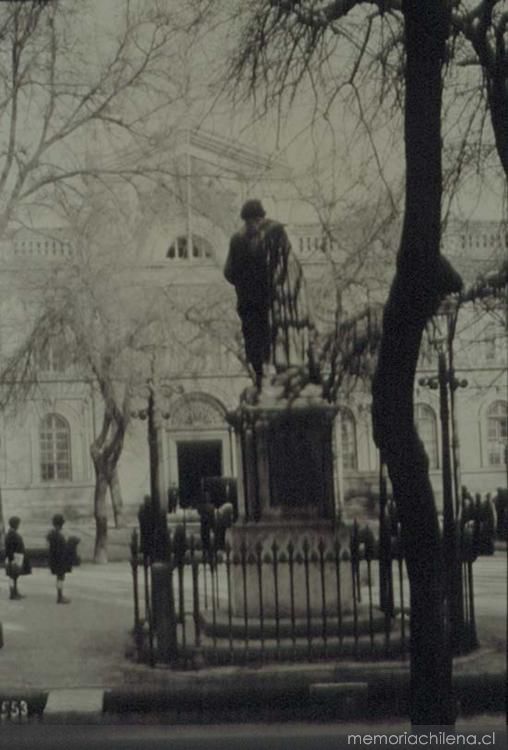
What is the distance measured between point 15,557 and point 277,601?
43.1 inches

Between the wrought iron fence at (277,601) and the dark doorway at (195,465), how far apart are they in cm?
19

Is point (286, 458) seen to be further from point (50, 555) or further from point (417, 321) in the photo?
point (417, 321)

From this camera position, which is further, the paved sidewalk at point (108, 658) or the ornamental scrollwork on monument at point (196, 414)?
the ornamental scrollwork on monument at point (196, 414)

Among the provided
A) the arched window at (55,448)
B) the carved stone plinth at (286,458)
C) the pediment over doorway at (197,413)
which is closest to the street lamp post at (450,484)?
the carved stone plinth at (286,458)

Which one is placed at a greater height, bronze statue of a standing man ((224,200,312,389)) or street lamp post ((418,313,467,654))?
bronze statue of a standing man ((224,200,312,389))

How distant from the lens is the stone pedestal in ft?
15.8

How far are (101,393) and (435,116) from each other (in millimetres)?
1768

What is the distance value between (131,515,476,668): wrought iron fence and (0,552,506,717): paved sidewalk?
57mm

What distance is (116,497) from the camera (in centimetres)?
468

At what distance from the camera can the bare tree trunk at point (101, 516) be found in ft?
15.2

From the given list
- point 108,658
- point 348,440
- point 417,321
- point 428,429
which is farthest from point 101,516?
point 417,321

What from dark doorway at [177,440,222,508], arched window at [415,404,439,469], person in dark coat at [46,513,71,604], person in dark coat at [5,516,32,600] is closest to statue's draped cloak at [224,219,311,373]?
dark doorway at [177,440,222,508]

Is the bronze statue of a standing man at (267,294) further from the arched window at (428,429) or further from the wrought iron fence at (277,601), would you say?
the wrought iron fence at (277,601)

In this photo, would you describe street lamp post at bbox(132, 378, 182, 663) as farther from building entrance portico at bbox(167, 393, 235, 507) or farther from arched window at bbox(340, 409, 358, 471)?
arched window at bbox(340, 409, 358, 471)
